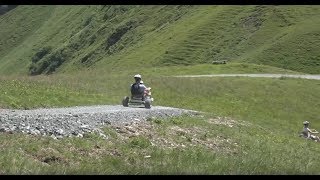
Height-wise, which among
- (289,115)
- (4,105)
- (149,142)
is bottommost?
(289,115)

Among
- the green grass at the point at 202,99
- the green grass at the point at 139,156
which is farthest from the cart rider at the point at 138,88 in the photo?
the green grass at the point at 139,156

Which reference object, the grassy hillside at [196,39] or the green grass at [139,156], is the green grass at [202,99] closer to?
the green grass at [139,156]

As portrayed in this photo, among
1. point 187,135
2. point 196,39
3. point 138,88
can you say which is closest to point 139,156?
point 187,135

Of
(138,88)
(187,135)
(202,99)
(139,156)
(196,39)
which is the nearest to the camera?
(139,156)

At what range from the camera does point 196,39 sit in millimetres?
116750

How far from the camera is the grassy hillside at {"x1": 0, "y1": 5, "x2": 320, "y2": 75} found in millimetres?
93688

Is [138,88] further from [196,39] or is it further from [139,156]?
[196,39]

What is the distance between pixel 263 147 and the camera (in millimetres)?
22484

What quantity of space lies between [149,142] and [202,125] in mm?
7004

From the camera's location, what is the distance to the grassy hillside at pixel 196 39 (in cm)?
9369

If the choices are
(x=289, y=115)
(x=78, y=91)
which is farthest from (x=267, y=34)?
(x=78, y=91)

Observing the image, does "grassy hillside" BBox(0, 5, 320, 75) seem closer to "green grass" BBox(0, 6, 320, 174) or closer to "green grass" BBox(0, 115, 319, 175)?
"green grass" BBox(0, 6, 320, 174)
